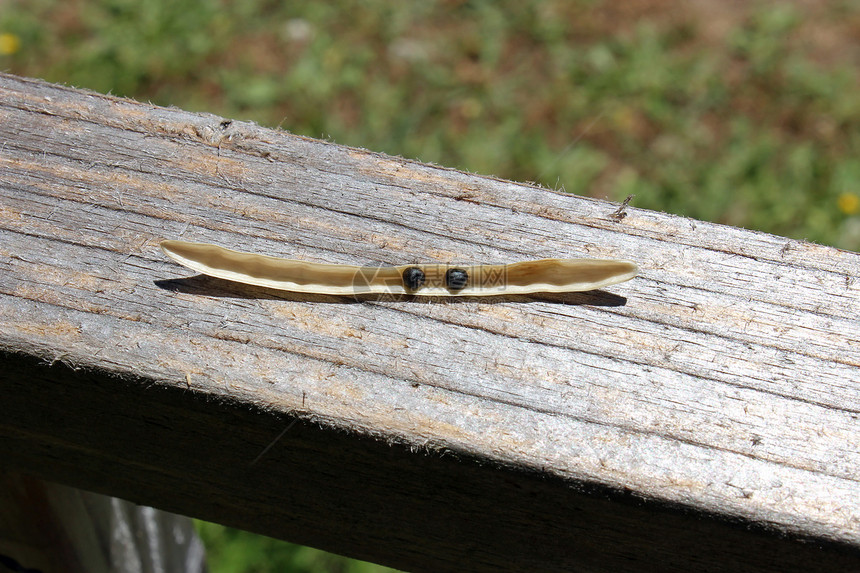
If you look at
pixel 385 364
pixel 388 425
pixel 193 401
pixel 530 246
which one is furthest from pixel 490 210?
pixel 193 401

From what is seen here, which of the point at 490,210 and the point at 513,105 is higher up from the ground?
the point at 513,105

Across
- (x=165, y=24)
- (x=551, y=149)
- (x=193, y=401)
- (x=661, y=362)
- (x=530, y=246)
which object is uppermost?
(x=165, y=24)

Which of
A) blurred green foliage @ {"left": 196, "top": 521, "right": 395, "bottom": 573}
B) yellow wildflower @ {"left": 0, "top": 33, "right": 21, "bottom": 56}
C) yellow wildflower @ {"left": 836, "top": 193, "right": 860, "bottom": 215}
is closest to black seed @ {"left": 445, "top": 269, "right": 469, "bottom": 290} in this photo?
blurred green foliage @ {"left": 196, "top": 521, "right": 395, "bottom": 573}

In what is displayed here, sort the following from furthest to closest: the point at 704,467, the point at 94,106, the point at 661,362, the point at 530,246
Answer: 1. the point at 94,106
2. the point at 530,246
3. the point at 661,362
4. the point at 704,467

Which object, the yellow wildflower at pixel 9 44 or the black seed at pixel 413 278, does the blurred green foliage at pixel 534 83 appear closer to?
the yellow wildflower at pixel 9 44

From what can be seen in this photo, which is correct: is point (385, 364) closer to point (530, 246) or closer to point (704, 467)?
point (530, 246)
